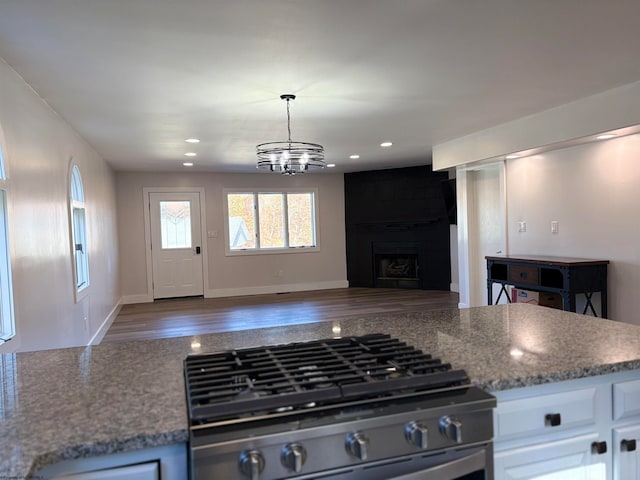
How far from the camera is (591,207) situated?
4.38 metres

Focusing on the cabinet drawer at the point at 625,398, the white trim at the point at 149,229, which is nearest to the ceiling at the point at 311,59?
the cabinet drawer at the point at 625,398

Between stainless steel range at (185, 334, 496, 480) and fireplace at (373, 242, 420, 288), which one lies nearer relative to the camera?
stainless steel range at (185, 334, 496, 480)

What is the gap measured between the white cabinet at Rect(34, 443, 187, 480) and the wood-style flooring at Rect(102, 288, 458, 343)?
4.46 m

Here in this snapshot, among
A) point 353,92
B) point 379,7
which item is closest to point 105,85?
point 353,92

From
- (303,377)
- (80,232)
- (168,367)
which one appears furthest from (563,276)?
(80,232)

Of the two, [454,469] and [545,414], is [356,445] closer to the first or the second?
[454,469]

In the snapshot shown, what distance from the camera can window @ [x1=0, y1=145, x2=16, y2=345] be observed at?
2428mm

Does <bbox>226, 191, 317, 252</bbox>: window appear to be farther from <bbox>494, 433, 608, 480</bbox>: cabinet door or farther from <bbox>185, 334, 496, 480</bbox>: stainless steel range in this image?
<bbox>494, 433, 608, 480</bbox>: cabinet door

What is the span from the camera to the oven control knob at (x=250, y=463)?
3.11 ft

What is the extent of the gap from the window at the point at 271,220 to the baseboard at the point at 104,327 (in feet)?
7.43

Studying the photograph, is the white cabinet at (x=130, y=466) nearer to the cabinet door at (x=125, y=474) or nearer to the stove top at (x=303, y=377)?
the cabinet door at (x=125, y=474)

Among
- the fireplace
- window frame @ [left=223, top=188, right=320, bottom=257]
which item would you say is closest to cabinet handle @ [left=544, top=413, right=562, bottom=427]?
the fireplace

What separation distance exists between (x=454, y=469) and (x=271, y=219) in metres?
7.65

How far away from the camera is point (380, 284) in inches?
342
